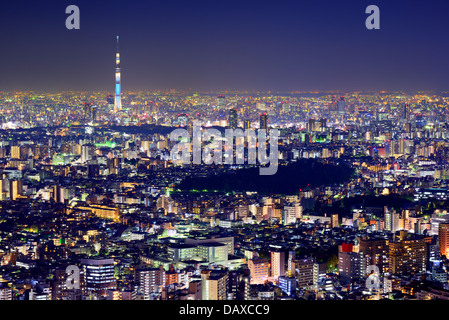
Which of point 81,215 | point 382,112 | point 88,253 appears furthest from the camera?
point 382,112

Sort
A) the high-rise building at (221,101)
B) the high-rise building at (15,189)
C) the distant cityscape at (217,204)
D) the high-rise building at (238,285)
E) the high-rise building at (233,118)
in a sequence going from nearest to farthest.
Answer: the high-rise building at (238,285), the distant cityscape at (217,204), the high-rise building at (15,189), the high-rise building at (221,101), the high-rise building at (233,118)

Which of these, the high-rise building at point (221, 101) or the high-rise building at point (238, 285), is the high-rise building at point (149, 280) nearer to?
the high-rise building at point (238, 285)

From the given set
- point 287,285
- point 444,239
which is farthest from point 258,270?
point 444,239

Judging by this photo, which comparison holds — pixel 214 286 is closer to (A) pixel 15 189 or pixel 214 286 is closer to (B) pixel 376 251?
(B) pixel 376 251

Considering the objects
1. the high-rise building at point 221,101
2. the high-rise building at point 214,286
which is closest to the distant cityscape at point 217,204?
the high-rise building at point 214,286

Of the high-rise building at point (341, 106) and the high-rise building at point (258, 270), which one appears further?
the high-rise building at point (341, 106)

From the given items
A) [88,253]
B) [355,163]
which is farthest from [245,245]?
[355,163]

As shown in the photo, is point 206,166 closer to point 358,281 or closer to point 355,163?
point 355,163
